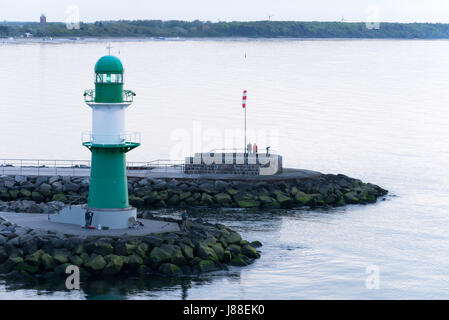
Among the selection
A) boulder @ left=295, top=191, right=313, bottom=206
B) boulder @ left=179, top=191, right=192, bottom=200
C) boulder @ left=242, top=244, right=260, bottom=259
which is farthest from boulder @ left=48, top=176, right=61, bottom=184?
boulder @ left=242, top=244, right=260, bottom=259

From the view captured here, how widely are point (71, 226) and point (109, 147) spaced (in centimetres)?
336

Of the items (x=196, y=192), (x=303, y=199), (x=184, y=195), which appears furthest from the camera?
(x=303, y=199)

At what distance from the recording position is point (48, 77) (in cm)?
13600

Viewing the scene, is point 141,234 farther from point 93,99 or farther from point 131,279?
point 93,99

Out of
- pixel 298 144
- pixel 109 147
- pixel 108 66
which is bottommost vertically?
pixel 298 144

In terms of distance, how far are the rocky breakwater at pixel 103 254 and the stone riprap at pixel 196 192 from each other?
11.8 m

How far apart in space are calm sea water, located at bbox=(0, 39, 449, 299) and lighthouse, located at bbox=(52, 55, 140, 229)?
9.65 feet

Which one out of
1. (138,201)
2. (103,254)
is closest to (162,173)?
(138,201)

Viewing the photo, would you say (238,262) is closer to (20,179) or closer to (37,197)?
(37,197)

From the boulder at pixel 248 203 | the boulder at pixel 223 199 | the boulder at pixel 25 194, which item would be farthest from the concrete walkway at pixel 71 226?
the boulder at pixel 248 203

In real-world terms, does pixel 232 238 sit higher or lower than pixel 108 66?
lower

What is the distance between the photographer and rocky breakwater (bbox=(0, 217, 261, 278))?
3534 cm

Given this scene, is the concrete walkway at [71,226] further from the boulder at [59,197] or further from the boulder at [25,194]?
the boulder at [25,194]

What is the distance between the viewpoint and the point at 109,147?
36.6 meters
